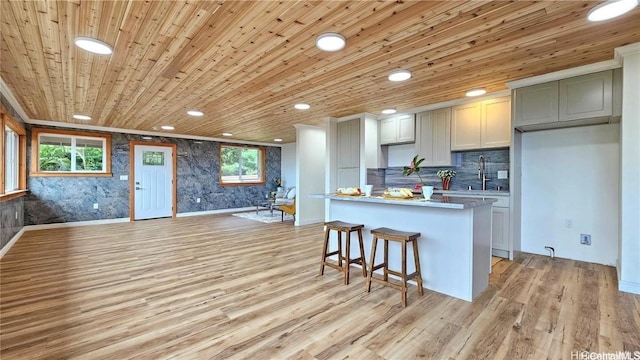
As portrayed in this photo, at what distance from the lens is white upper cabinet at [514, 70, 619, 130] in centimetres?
303

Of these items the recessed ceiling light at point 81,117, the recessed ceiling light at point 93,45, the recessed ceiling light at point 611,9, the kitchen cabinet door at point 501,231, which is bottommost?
the kitchen cabinet door at point 501,231

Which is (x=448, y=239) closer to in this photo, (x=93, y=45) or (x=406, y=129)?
(x=406, y=129)

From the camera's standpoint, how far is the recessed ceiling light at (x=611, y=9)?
1853 millimetres

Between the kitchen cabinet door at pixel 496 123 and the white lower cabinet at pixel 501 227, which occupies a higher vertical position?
the kitchen cabinet door at pixel 496 123

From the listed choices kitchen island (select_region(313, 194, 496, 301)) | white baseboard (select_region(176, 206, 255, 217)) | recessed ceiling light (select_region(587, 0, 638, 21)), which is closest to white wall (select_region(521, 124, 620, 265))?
kitchen island (select_region(313, 194, 496, 301))

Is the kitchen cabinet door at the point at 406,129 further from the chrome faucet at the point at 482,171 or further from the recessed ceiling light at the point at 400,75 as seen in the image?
the recessed ceiling light at the point at 400,75

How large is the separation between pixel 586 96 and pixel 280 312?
394 cm

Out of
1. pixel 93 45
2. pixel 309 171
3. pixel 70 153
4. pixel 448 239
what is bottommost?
pixel 448 239

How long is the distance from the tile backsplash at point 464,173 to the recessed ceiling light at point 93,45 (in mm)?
4054

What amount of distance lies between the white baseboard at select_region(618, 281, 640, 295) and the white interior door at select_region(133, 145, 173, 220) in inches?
336

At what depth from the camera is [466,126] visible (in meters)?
4.31

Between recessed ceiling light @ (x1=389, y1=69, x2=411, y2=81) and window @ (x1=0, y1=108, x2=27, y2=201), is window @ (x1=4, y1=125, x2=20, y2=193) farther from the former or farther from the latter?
recessed ceiling light @ (x1=389, y1=69, x2=411, y2=81)

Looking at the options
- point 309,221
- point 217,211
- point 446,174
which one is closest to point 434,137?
point 446,174

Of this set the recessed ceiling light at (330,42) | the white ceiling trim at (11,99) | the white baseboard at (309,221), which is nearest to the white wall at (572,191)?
the recessed ceiling light at (330,42)
